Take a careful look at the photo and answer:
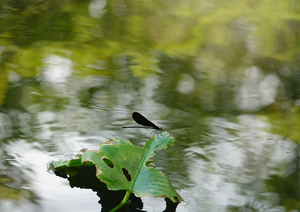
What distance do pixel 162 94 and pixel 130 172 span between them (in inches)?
20.5

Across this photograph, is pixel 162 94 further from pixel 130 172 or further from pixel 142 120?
pixel 130 172

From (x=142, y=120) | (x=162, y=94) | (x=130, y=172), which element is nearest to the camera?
(x=130, y=172)

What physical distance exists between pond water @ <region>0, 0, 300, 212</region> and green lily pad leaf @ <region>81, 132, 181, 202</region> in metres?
0.04

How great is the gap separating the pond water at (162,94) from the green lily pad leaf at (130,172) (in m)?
0.04

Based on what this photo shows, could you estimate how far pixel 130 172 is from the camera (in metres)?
0.72

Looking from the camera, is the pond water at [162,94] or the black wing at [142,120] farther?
the black wing at [142,120]

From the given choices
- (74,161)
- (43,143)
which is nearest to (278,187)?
(74,161)

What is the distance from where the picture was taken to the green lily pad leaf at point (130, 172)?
0.67 metres

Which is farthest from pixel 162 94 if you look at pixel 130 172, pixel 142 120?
pixel 130 172

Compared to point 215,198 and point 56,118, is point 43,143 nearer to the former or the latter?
point 56,118

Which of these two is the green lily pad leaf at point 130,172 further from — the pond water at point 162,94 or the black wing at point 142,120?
the black wing at point 142,120

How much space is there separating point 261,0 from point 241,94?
45.1 inches

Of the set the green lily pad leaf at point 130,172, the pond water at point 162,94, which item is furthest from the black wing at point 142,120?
A: the green lily pad leaf at point 130,172

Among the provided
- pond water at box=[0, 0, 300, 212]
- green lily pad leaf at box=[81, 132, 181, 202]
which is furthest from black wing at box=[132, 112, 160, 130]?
green lily pad leaf at box=[81, 132, 181, 202]
